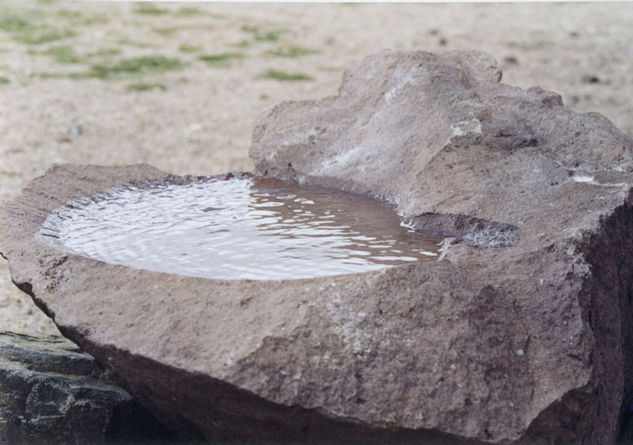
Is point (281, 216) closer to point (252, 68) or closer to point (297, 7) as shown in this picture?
point (252, 68)

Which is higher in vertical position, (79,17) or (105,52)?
(79,17)

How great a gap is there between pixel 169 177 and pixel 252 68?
4.54 metres

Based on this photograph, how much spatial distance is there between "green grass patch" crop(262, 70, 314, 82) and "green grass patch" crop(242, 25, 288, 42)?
126 centimetres

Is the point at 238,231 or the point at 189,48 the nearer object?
the point at 238,231

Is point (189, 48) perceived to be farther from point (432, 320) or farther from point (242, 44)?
point (432, 320)

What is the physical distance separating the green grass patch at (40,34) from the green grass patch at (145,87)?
5.62 feet

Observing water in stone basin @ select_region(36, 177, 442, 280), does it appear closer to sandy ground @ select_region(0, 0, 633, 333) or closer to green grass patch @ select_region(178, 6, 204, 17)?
sandy ground @ select_region(0, 0, 633, 333)

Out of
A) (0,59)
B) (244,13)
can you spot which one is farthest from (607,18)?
(0,59)

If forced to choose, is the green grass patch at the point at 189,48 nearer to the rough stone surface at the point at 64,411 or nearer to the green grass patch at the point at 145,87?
the green grass patch at the point at 145,87

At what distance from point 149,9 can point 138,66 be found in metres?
2.51

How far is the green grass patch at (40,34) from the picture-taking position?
8.12m

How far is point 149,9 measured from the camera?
9.69 meters

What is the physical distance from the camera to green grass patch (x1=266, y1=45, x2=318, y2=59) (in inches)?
306

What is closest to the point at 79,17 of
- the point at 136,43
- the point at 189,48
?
the point at 136,43
